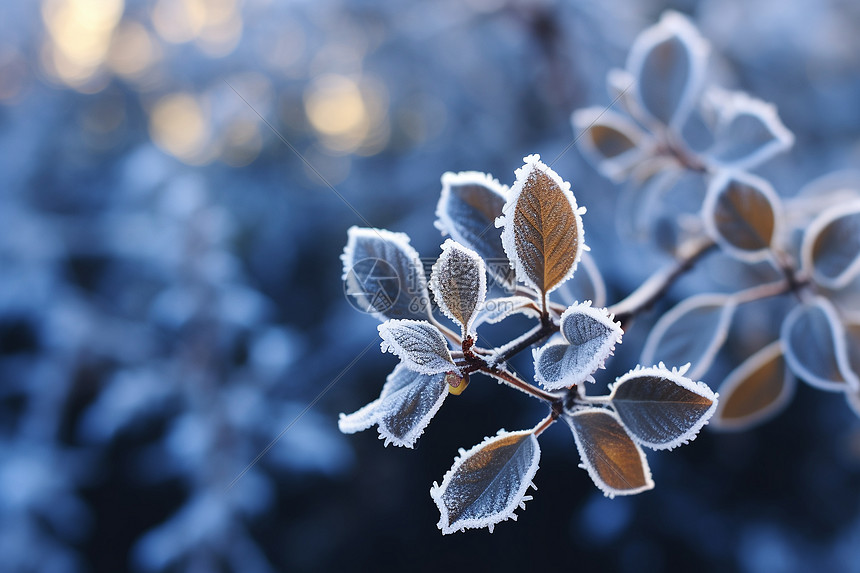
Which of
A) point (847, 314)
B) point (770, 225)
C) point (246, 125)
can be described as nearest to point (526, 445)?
point (770, 225)

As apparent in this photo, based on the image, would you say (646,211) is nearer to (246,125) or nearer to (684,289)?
(684,289)

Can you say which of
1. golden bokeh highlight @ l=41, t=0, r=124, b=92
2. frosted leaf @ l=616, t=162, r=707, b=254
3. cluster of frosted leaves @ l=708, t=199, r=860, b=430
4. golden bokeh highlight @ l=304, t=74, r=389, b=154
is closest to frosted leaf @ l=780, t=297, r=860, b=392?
cluster of frosted leaves @ l=708, t=199, r=860, b=430

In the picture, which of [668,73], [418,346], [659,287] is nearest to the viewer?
[418,346]

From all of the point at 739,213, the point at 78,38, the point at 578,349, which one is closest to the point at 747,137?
the point at 739,213

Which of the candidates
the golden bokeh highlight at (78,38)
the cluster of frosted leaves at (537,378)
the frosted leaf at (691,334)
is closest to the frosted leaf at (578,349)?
the cluster of frosted leaves at (537,378)

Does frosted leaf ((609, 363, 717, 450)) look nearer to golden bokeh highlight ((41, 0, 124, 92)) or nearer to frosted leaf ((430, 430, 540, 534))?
frosted leaf ((430, 430, 540, 534))

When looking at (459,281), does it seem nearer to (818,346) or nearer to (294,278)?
(818,346)
